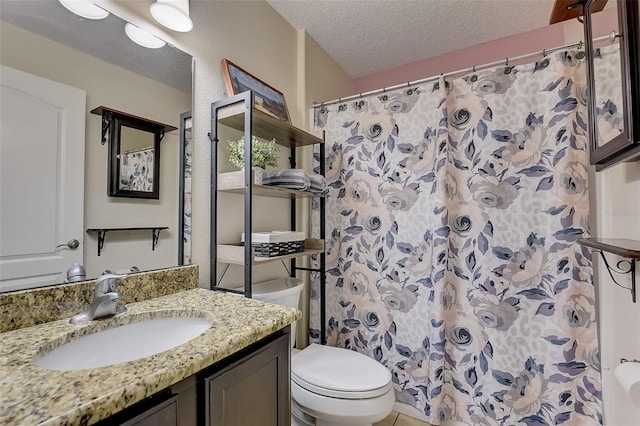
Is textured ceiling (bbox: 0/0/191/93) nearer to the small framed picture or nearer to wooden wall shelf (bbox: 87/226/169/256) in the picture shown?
the small framed picture

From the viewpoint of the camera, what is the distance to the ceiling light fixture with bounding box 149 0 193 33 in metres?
1.08

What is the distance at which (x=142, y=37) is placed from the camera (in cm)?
109

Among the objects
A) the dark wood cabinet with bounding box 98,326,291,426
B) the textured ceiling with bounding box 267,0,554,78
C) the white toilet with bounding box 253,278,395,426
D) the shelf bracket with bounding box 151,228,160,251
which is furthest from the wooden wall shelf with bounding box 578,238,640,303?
the shelf bracket with bounding box 151,228,160,251

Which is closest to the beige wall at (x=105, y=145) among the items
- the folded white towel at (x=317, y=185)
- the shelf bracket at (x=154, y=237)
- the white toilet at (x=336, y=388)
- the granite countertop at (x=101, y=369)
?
the shelf bracket at (x=154, y=237)

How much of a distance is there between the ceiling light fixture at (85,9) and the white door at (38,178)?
267 mm

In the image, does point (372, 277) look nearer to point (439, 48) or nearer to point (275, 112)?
point (275, 112)

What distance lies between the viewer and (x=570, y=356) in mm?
1331

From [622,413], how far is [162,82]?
230 cm

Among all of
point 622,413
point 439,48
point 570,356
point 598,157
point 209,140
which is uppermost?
point 439,48

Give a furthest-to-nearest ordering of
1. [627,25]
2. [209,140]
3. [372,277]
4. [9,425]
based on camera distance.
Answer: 1. [372,277]
2. [209,140]
3. [627,25]
4. [9,425]

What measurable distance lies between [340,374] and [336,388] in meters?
0.10

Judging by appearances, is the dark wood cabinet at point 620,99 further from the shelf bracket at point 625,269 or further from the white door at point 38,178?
the white door at point 38,178

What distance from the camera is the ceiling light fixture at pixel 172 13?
108cm

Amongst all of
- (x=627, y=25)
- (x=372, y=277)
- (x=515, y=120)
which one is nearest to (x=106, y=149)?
(x=372, y=277)
